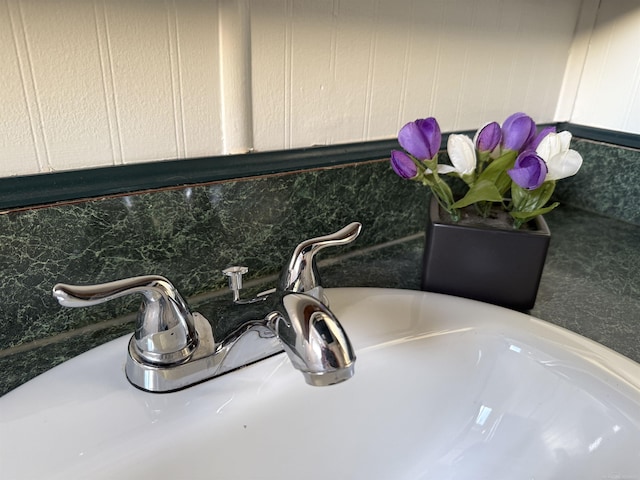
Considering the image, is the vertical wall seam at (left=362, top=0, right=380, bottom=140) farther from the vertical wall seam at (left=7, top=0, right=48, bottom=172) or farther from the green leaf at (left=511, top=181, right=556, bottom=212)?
the vertical wall seam at (left=7, top=0, right=48, bottom=172)

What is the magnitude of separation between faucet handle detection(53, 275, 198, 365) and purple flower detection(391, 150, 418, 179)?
30 centimetres

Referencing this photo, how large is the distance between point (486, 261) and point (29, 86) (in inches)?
21.2

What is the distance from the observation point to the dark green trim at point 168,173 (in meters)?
0.49

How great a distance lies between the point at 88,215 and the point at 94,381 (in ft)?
0.55

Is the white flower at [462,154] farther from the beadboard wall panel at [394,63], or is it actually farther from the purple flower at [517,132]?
the beadboard wall panel at [394,63]

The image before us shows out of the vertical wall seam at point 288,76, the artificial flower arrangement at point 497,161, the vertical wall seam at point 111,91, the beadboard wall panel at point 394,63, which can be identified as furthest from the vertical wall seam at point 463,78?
the vertical wall seam at point 111,91

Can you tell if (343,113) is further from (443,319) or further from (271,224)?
(443,319)

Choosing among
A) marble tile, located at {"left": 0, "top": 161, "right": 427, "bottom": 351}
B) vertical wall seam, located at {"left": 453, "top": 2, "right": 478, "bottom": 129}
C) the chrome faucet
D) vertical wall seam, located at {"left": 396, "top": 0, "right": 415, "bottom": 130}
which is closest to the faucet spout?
the chrome faucet

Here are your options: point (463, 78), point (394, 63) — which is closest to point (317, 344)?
point (394, 63)

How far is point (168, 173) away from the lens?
1.86 ft

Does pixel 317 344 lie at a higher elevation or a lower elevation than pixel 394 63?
lower

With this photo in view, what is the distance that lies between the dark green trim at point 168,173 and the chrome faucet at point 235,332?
0.16 m

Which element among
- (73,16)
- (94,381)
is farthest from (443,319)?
(73,16)

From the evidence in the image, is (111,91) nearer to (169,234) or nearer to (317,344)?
(169,234)
